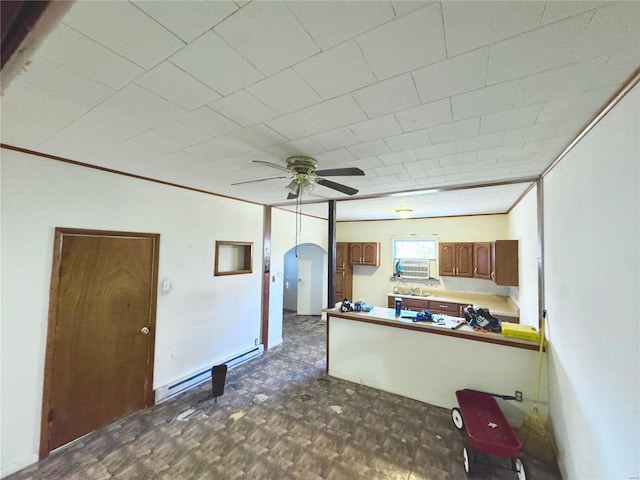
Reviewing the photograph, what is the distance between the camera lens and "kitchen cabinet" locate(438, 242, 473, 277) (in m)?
5.57

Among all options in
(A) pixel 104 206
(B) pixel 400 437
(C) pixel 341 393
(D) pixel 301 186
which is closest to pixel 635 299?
(D) pixel 301 186

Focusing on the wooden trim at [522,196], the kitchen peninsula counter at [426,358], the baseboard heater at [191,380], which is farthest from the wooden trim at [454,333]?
A: the baseboard heater at [191,380]

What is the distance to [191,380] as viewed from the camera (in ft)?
11.8

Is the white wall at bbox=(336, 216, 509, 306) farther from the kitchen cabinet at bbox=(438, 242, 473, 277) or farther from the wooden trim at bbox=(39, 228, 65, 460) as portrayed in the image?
the wooden trim at bbox=(39, 228, 65, 460)

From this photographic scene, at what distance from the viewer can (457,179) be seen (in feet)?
9.86

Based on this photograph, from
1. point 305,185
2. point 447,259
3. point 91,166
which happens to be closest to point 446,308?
point 447,259

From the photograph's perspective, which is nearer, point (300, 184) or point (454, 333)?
point (300, 184)

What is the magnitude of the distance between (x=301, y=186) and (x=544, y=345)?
115 inches

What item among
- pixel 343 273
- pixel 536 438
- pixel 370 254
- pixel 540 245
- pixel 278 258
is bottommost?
pixel 536 438

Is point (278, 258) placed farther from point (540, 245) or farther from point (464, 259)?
point (540, 245)

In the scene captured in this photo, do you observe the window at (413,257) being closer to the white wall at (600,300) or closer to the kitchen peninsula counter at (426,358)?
the kitchen peninsula counter at (426,358)

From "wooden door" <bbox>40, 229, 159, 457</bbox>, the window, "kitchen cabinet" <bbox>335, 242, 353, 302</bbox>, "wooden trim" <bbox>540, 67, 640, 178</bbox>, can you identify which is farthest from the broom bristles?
"kitchen cabinet" <bbox>335, 242, 353, 302</bbox>

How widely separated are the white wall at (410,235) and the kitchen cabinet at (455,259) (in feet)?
0.91

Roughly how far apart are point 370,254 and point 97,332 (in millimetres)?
5427
